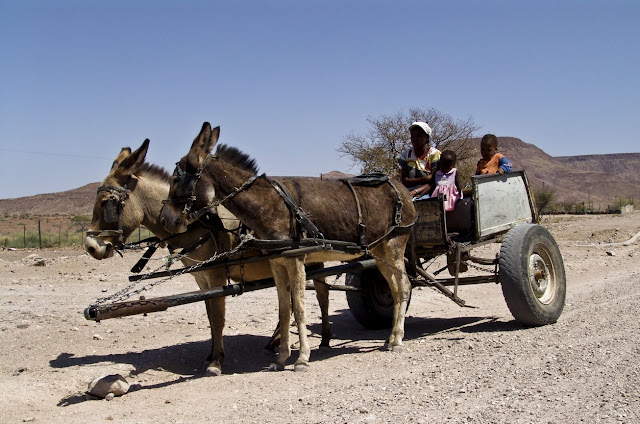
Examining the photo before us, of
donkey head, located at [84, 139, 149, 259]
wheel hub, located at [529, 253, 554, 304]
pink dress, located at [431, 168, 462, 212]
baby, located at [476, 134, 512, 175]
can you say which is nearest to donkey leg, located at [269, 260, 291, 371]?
donkey head, located at [84, 139, 149, 259]

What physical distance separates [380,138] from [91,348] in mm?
25838

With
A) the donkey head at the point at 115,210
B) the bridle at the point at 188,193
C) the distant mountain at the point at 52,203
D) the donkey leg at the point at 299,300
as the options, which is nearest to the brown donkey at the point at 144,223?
the donkey head at the point at 115,210

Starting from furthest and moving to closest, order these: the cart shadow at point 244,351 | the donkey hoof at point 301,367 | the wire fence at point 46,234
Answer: the wire fence at point 46,234
the cart shadow at point 244,351
the donkey hoof at point 301,367

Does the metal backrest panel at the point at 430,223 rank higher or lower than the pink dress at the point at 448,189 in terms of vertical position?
lower

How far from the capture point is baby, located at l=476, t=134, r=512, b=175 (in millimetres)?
9008

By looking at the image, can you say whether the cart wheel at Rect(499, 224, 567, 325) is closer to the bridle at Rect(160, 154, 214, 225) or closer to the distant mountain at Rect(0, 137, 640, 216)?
the bridle at Rect(160, 154, 214, 225)

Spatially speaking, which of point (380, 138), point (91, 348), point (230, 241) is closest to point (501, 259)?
point (230, 241)

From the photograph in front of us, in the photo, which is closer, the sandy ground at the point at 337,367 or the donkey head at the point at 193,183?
the sandy ground at the point at 337,367

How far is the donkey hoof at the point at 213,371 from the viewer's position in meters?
7.09

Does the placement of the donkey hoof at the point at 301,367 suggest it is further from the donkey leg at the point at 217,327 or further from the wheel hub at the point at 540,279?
the wheel hub at the point at 540,279

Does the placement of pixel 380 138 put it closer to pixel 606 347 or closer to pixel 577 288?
pixel 577 288

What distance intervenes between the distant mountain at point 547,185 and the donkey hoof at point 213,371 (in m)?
77.2

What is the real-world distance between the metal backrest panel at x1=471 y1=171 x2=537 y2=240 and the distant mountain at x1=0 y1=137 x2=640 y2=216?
7389 cm

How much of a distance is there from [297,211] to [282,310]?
112 cm
